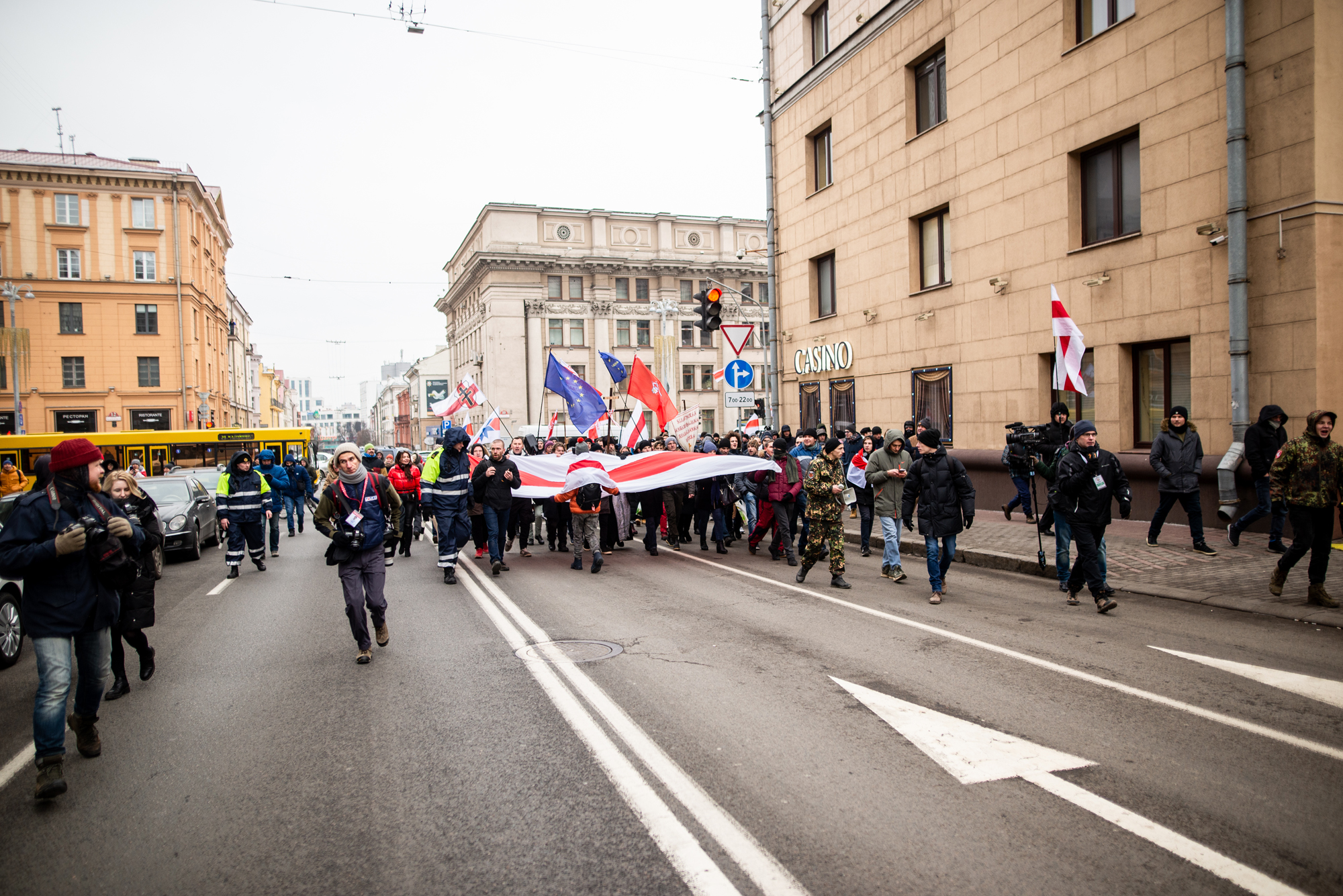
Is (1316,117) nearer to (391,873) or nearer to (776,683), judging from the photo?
(776,683)

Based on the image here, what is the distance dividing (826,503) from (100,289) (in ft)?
184

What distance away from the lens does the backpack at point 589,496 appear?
11.7m

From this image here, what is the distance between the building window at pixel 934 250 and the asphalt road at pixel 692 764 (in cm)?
1133

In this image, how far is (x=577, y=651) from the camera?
6918 millimetres

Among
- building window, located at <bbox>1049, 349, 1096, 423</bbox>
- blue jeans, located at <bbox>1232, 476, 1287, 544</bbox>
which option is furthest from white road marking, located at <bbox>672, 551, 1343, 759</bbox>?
building window, located at <bbox>1049, 349, 1096, 423</bbox>

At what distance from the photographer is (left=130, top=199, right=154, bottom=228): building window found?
169 ft

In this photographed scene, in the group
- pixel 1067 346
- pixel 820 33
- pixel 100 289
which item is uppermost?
pixel 820 33

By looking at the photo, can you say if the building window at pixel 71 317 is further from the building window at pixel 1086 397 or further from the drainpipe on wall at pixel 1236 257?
the drainpipe on wall at pixel 1236 257

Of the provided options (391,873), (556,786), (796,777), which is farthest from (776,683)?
(391,873)

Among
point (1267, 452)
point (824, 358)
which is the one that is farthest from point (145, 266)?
point (1267, 452)

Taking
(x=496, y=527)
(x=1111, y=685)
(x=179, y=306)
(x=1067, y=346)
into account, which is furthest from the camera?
(x=179, y=306)

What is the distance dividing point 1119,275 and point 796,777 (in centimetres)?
1252

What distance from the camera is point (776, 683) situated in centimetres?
586

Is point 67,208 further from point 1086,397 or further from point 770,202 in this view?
point 1086,397
